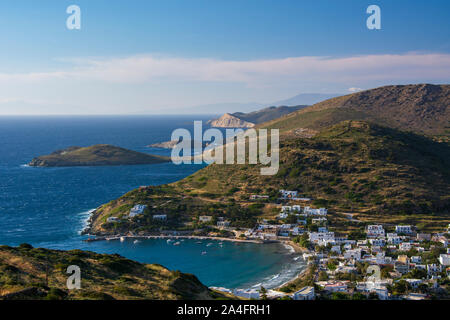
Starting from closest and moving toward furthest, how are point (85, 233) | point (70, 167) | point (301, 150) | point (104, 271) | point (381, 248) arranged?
point (104, 271) → point (381, 248) → point (85, 233) → point (301, 150) → point (70, 167)

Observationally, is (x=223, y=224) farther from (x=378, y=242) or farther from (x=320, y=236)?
(x=378, y=242)

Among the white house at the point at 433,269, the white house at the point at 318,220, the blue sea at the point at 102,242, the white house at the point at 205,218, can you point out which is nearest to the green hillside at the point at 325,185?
→ the white house at the point at 205,218

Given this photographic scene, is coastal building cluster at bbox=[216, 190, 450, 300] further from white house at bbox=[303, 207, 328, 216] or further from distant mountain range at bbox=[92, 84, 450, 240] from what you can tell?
distant mountain range at bbox=[92, 84, 450, 240]

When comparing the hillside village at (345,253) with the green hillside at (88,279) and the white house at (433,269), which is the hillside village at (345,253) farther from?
the green hillside at (88,279)

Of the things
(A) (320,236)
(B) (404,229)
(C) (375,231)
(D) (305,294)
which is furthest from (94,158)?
(D) (305,294)

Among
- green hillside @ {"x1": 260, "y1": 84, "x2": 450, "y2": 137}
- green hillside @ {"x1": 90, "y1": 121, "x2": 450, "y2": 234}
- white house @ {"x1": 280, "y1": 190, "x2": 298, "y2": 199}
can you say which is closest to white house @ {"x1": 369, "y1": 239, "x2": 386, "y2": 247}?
green hillside @ {"x1": 90, "y1": 121, "x2": 450, "y2": 234}

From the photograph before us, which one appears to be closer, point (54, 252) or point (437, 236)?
point (54, 252)

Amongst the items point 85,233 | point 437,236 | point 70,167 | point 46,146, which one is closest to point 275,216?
point 437,236
